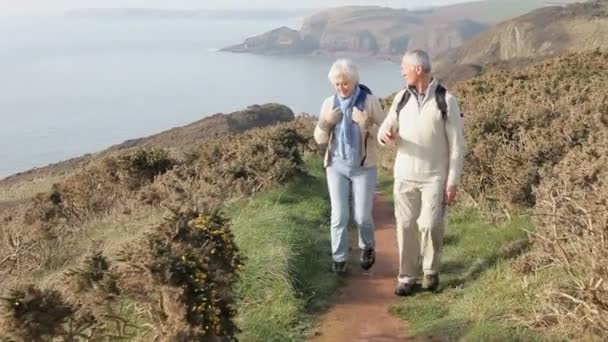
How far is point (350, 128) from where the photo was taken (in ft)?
21.1

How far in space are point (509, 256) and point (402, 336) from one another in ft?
4.89

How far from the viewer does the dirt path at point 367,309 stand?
5.65 meters

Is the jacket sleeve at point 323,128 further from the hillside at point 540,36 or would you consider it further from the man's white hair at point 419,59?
the hillside at point 540,36

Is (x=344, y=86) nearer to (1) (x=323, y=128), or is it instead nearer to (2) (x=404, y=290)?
(1) (x=323, y=128)

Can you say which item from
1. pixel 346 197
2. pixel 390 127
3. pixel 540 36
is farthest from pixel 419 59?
pixel 540 36

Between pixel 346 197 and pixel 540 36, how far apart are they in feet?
273

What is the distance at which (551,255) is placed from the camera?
18.5ft

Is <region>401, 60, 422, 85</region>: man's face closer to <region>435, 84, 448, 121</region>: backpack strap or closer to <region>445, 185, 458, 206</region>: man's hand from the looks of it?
<region>435, 84, 448, 121</region>: backpack strap

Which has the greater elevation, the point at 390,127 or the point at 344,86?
the point at 344,86

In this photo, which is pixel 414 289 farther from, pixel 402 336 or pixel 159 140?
pixel 159 140

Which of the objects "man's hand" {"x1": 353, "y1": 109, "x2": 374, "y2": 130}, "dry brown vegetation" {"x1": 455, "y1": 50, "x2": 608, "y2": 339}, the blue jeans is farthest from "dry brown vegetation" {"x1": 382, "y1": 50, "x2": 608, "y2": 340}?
"man's hand" {"x1": 353, "y1": 109, "x2": 374, "y2": 130}

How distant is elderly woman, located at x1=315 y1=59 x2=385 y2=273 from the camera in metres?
6.34

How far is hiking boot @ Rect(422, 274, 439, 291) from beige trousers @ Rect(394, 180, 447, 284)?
39 millimetres

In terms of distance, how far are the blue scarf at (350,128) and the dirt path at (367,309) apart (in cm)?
112
